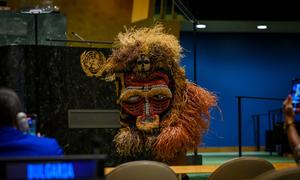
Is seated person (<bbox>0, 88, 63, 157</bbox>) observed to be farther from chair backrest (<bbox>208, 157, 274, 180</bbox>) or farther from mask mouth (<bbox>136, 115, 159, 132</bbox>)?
mask mouth (<bbox>136, 115, 159, 132</bbox>)

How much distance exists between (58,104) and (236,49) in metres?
9.47

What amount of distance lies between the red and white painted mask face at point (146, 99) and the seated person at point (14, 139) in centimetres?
296

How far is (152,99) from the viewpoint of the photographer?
17.8 feet

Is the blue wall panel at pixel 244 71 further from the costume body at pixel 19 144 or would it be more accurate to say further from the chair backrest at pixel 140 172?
the costume body at pixel 19 144

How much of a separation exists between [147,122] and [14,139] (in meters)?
3.11

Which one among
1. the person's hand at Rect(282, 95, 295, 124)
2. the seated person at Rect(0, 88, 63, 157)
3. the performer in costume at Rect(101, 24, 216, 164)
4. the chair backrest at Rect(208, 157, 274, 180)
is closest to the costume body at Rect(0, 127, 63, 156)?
the seated person at Rect(0, 88, 63, 157)

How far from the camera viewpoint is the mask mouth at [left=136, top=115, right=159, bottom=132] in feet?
17.6

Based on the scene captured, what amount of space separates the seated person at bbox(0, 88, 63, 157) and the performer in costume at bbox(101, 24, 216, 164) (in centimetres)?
296

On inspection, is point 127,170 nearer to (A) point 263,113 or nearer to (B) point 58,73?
(B) point 58,73

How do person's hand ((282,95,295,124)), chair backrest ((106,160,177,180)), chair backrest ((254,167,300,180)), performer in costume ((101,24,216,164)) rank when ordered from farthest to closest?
performer in costume ((101,24,216,164)) < person's hand ((282,95,295,124)) < chair backrest ((106,160,177,180)) < chair backrest ((254,167,300,180))

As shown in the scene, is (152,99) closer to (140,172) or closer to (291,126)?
(291,126)

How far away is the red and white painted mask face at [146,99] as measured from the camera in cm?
539

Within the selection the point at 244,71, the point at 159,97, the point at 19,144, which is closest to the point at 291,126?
the point at 19,144

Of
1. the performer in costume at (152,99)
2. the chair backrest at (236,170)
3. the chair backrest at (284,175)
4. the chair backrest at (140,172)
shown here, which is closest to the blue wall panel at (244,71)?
the performer in costume at (152,99)
